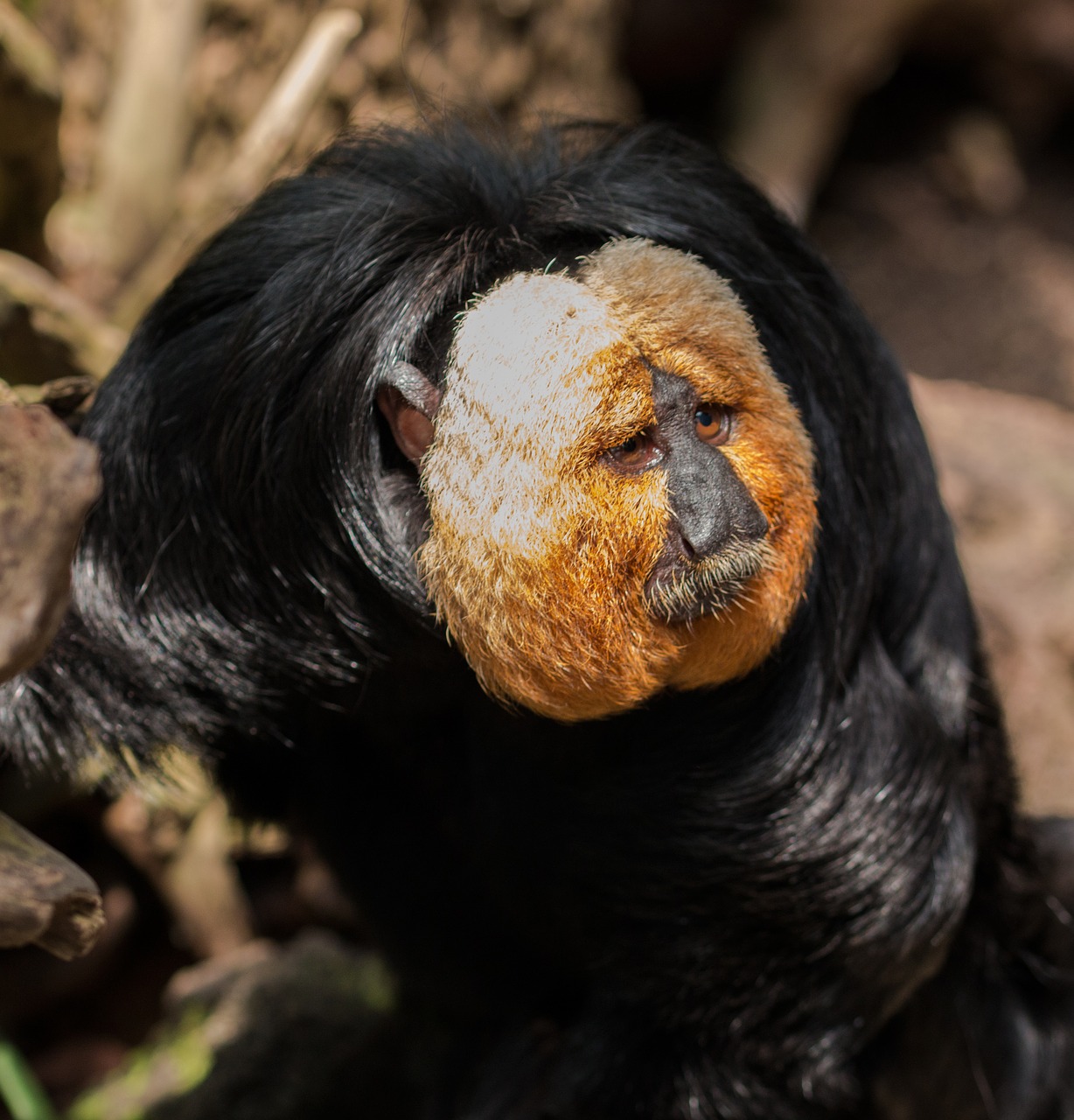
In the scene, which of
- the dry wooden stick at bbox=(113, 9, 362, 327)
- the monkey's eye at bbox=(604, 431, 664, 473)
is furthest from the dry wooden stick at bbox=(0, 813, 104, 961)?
the dry wooden stick at bbox=(113, 9, 362, 327)

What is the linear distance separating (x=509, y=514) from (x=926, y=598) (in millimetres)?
1113

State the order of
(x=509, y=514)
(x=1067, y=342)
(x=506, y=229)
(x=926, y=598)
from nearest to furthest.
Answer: (x=509, y=514)
(x=506, y=229)
(x=926, y=598)
(x=1067, y=342)

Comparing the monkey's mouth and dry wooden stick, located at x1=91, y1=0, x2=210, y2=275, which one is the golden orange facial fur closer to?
the monkey's mouth

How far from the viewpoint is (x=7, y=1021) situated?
13.2 feet

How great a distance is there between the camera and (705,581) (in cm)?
203

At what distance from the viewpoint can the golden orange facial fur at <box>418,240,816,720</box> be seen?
1.99 meters

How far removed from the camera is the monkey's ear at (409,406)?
211 centimetres

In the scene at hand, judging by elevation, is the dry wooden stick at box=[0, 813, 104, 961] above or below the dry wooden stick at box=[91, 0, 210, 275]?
below

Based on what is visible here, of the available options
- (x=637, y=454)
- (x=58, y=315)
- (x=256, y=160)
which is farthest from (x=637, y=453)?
(x=256, y=160)

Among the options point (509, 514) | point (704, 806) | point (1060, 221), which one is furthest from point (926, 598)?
point (1060, 221)

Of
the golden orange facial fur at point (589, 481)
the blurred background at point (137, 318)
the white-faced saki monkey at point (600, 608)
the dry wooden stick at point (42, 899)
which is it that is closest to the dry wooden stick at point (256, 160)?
the blurred background at point (137, 318)

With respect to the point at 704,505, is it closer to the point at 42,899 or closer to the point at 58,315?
the point at 42,899

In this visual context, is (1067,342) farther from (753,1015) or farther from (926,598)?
(753,1015)

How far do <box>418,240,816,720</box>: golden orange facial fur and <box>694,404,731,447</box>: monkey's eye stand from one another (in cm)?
2
